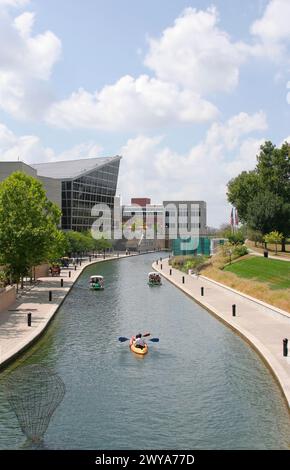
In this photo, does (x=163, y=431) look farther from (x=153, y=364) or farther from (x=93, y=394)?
(x=153, y=364)

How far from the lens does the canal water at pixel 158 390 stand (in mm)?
16562

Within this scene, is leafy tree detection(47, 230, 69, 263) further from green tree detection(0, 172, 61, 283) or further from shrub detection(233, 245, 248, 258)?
shrub detection(233, 245, 248, 258)

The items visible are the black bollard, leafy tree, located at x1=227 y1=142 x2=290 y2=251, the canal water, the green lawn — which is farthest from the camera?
leafy tree, located at x1=227 y1=142 x2=290 y2=251

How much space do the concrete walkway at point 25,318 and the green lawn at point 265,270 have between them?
19811mm

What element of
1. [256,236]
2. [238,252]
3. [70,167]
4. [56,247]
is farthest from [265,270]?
[70,167]

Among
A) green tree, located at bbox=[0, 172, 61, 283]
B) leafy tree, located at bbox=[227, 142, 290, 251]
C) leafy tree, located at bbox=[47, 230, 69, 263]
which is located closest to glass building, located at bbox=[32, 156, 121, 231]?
leafy tree, located at bbox=[227, 142, 290, 251]

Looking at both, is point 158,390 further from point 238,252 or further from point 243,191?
point 243,191

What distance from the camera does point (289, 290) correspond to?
135 feet

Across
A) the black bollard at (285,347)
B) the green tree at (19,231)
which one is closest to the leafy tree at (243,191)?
the green tree at (19,231)

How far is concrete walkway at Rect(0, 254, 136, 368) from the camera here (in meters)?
26.7

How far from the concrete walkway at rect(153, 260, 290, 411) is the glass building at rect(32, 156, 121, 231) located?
291ft

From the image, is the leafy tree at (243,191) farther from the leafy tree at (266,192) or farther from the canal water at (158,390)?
the canal water at (158,390)
